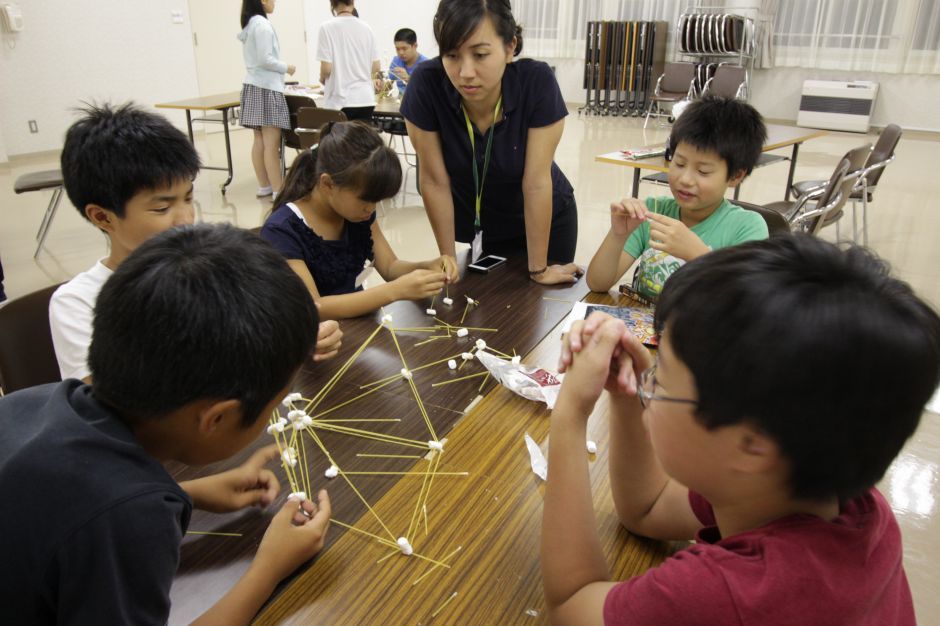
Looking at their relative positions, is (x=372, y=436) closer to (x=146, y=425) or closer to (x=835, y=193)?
(x=146, y=425)

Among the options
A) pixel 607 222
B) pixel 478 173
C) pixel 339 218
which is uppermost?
pixel 478 173

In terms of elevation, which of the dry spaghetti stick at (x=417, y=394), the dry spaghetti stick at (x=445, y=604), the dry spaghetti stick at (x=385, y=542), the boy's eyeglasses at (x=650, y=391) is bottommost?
the dry spaghetti stick at (x=445, y=604)

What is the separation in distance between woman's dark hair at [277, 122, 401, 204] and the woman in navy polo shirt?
0.31m

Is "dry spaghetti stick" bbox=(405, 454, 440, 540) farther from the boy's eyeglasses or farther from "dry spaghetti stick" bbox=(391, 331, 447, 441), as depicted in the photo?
the boy's eyeglasses

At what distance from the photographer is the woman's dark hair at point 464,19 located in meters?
1.90

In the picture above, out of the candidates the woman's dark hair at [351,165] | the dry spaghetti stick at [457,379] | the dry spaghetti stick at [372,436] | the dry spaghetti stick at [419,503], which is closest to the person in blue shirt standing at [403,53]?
the woman's dark hair at [351,165]

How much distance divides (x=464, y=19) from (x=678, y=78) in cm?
841

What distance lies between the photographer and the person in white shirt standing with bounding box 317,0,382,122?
5.83 meters

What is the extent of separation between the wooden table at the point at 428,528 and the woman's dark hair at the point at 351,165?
2.06 ft

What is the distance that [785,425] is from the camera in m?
0.62

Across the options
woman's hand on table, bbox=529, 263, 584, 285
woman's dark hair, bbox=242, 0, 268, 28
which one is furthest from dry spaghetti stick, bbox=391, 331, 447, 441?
woman's dark hair, bbox=242, 0, 268, 28

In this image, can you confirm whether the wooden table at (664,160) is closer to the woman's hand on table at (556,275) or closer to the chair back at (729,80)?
the woman's hand on table at (556,275)

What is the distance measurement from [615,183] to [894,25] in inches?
214

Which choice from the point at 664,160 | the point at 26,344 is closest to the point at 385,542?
the point at 26,344
